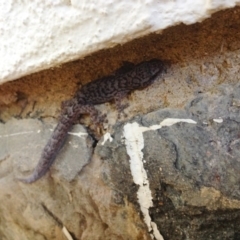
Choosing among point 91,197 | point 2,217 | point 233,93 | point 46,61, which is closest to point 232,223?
point 233,93

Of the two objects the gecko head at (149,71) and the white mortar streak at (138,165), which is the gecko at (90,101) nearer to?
the gecko head at (149,71)

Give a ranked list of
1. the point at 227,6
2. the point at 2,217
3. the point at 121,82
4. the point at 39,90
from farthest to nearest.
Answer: the point at 2,217
the point at 39,90
the point at 121,82
the point at 227,6

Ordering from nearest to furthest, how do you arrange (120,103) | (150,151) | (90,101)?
1. (150,151)
2. (120,103)
3. (90,101)

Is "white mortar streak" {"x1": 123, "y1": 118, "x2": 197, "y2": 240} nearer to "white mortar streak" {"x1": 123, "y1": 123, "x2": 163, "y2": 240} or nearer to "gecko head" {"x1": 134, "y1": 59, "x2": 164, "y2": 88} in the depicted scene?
"white mortar streak" {"x1": 123, "y1": 123, "x2": 163, "y2": 240}

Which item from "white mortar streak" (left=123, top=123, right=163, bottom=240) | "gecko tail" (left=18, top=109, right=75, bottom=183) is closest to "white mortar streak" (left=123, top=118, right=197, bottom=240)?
"white mortar streak" (left=123, top=123, right=163, bottom=240)

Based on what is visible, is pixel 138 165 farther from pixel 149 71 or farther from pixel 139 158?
pixel 149 71

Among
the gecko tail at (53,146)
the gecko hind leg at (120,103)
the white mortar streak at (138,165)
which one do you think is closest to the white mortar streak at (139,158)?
the white mortar streak at (138,165)

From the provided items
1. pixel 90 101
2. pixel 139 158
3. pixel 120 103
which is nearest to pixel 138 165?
pixel 139 158

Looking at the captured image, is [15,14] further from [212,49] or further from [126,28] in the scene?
[212,49]
